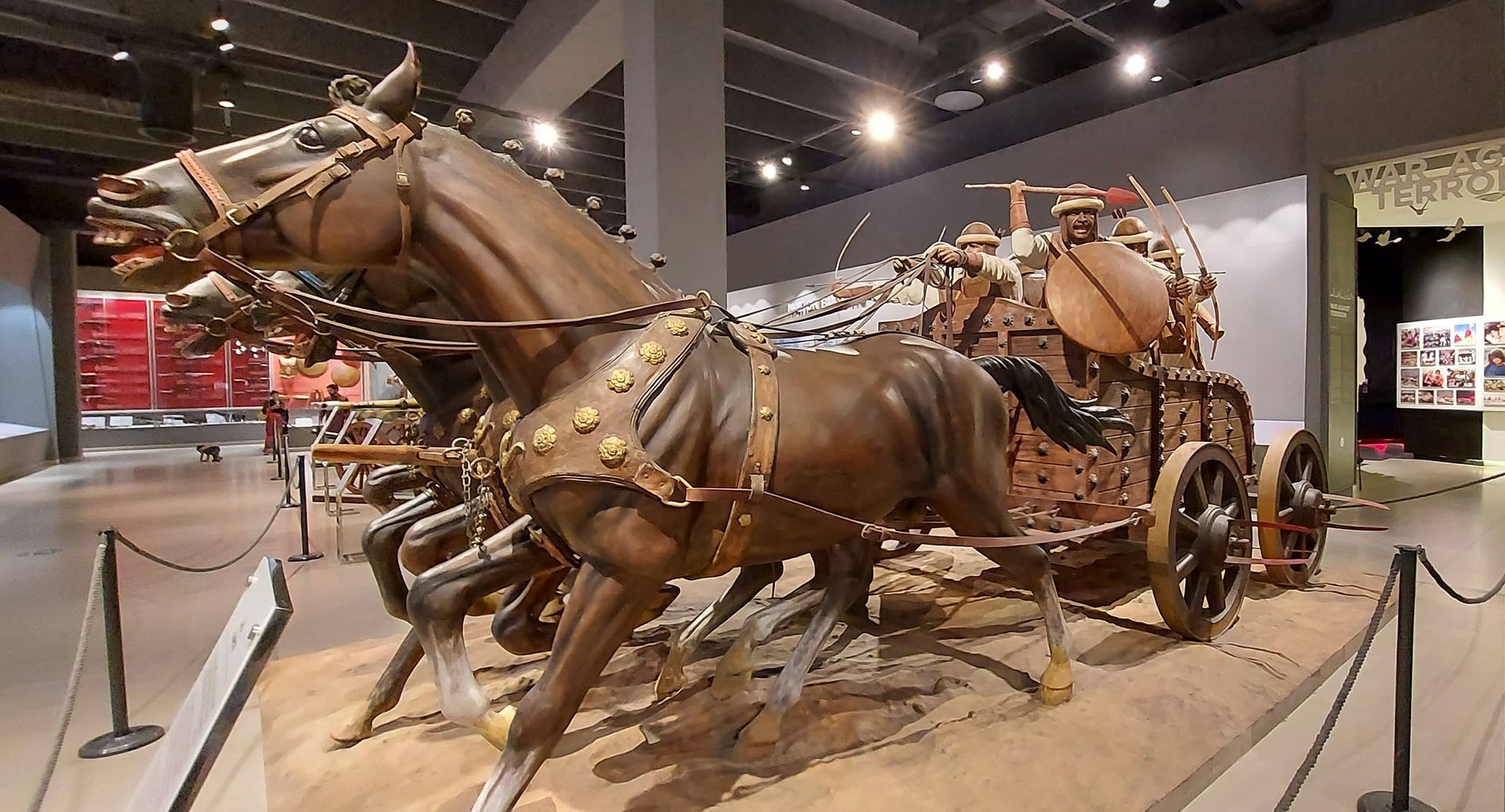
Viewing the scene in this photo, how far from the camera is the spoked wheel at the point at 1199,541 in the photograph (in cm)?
279

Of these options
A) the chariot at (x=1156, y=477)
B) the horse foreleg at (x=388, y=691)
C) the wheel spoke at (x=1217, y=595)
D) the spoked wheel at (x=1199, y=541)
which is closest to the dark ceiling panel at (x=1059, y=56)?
the chariot at (x=1156, y=477)

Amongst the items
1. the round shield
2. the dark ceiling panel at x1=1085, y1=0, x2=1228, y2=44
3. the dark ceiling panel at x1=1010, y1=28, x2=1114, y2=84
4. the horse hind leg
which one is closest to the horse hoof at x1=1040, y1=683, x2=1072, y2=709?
the horse hind leg

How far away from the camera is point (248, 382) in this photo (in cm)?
1294

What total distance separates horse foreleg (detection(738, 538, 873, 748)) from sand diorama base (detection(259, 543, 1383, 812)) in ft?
Answer: 0.24

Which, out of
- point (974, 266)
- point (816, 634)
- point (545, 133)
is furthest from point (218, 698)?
point (545, 133)

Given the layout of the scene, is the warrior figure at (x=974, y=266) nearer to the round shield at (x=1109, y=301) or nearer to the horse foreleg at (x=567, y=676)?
the round shield at (x=1109, y=301)

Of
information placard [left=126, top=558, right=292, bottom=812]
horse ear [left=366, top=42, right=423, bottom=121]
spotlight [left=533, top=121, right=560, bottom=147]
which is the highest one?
spotlight [left=533, top=121, right=560, bottom=147]

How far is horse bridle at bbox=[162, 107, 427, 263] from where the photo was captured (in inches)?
54.9

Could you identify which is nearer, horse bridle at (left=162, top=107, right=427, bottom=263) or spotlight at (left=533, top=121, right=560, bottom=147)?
horse bridle at (left=162, top=107, right=427, bottom=263)

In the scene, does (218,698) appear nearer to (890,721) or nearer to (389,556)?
(389,556)

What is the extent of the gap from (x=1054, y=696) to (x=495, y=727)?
179 cm

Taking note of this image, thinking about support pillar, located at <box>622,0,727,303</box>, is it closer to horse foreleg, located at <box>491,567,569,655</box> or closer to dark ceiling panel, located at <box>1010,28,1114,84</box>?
horse foreleg, located at <box>491,567,569,655</box>

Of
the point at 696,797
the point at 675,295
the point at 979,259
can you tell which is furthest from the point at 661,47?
the point at 696,797

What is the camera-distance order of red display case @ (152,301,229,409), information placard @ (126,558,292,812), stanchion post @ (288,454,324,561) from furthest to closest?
red display case @ (152,301,229,409) < stanchion post @ (288,454,324,561) < information placard @ (126,558,292,812)
